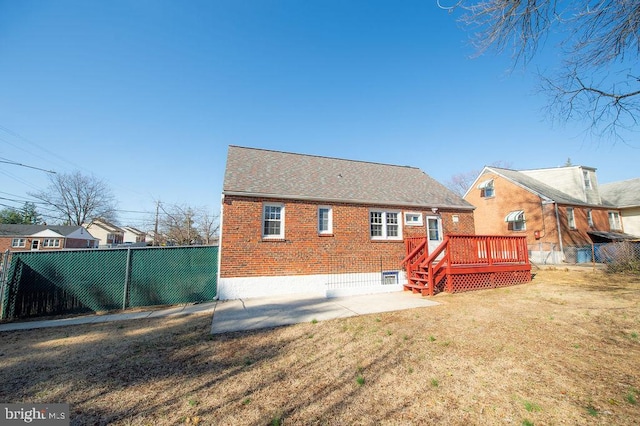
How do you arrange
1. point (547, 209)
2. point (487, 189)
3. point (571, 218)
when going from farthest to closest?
point (487, 189) → point (571, 218) → point (547, 209)

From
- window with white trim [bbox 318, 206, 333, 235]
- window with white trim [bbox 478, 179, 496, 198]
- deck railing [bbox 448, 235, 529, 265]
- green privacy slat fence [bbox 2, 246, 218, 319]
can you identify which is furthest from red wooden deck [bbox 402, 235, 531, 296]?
window with white trim [bbox 478, 179, 496, 198]

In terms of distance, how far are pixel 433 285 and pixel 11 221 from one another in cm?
7040

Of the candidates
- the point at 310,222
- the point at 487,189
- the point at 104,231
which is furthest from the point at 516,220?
the point at 104,231

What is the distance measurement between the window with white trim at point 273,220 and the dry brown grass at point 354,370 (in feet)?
15.6

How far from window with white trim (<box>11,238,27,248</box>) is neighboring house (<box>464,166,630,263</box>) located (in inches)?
2397

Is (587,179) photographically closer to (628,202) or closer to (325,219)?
(628,202)

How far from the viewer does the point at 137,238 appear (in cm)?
7219

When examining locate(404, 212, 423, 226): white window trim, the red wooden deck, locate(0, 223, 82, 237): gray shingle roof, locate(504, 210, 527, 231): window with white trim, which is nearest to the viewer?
the red wooden deck

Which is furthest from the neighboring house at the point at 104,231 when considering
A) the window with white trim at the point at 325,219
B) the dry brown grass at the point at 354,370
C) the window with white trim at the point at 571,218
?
the window with white trim at the point at 571,218

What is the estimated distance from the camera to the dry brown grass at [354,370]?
312 centimetres

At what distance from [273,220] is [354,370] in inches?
305

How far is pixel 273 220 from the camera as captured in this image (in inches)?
439

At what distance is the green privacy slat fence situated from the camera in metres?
8.48

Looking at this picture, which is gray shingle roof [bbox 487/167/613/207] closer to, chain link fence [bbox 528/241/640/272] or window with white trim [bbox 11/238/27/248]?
chain link fence [bbox 528/241/640/272]
